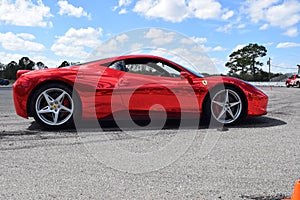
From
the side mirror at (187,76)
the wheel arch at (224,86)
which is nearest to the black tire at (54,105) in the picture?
the side mirror at (187,76)

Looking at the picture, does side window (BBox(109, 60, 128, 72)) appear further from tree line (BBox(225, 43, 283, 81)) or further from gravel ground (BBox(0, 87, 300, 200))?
tree line (BBox(225, 43, 283, 81))

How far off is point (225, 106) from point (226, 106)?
0.02 m

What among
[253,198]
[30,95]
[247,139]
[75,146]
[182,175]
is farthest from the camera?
[30,95]

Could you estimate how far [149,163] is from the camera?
10.0 feet

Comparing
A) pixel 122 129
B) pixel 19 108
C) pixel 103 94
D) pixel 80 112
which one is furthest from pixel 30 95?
pixel 122 129

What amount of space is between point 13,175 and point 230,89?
11.5ft

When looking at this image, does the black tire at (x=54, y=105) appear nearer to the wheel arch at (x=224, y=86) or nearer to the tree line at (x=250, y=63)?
the wheel arch at (x=224, y=86)

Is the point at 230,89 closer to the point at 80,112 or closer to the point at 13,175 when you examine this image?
the point at 80,112

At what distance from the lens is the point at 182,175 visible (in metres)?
2.66

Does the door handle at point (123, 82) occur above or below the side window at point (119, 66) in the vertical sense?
below

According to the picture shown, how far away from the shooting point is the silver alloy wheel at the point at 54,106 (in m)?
4.69

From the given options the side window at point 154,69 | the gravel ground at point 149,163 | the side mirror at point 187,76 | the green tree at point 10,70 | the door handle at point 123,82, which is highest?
the green tree at point 10,70

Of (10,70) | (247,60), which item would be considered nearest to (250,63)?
(247,60)

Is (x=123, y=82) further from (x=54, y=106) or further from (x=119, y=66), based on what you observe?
(x=54, y=106)
